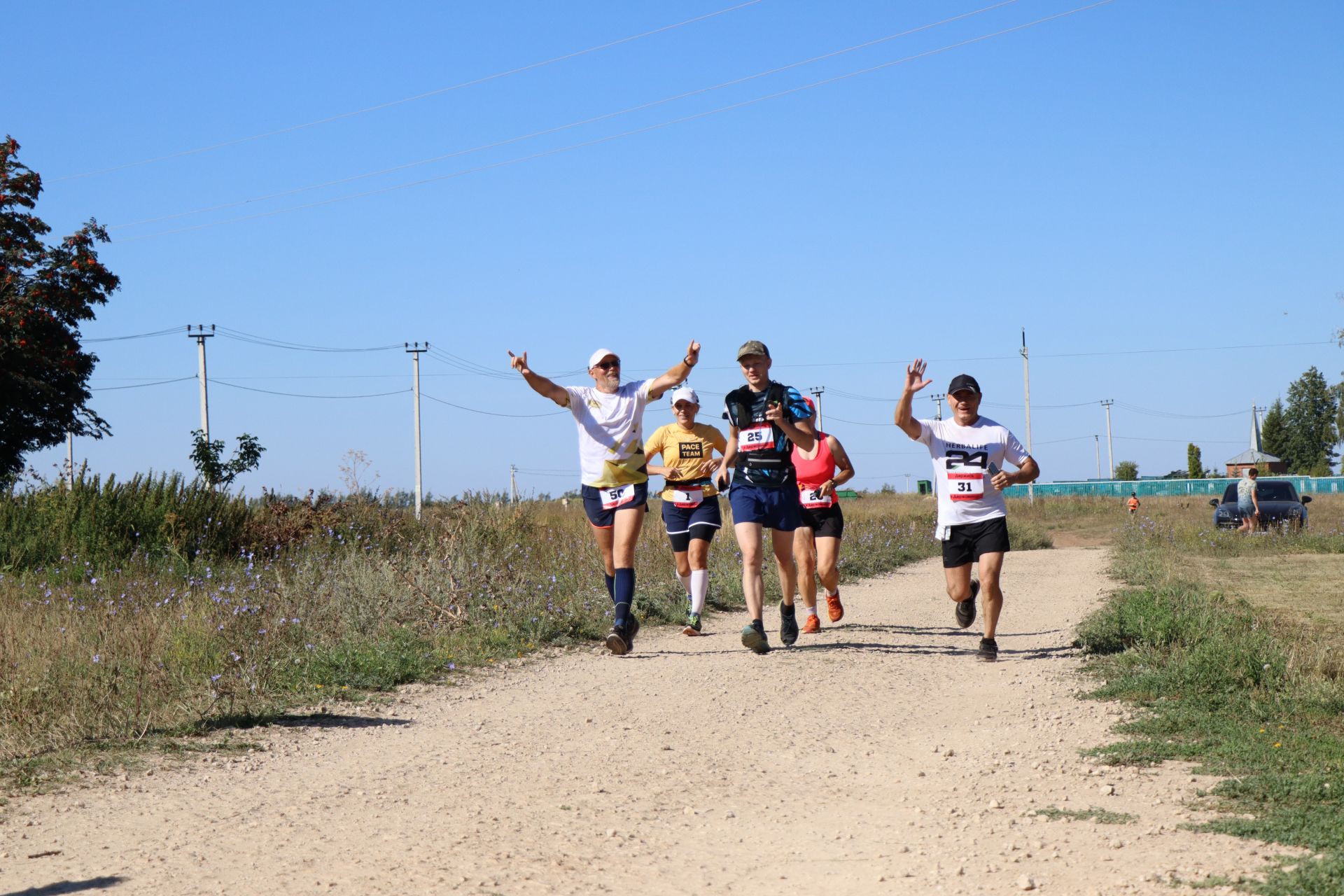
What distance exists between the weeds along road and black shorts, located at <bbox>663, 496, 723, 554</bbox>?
7.00 feet

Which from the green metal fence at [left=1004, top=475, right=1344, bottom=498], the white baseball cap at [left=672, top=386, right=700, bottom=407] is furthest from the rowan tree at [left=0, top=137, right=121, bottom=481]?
the green metal fence at [left=1004, top=475, right=1344, bottom=498]

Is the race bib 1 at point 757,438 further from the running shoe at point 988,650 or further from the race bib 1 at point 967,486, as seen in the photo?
the running shoe at point 988,650

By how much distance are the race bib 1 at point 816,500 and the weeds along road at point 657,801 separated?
2.64m

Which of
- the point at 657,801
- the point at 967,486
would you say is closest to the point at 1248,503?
the point at 967,486

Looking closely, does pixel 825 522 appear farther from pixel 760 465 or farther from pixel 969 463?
pixel 969 463

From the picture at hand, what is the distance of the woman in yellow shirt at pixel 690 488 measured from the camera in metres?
10.2

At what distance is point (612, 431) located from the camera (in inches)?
364

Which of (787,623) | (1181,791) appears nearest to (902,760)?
(1181,791)

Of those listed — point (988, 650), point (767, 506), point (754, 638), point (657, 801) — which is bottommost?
point (657, 801)

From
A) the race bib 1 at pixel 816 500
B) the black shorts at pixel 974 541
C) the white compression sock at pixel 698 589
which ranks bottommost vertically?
the white compression sock at pixel 698 589

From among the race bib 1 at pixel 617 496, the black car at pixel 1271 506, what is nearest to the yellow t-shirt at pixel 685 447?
the race bib 1 at pixel 617 496

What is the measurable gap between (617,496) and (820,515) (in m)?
2.36

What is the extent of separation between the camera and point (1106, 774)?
17.9ft

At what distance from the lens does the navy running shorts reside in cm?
915
